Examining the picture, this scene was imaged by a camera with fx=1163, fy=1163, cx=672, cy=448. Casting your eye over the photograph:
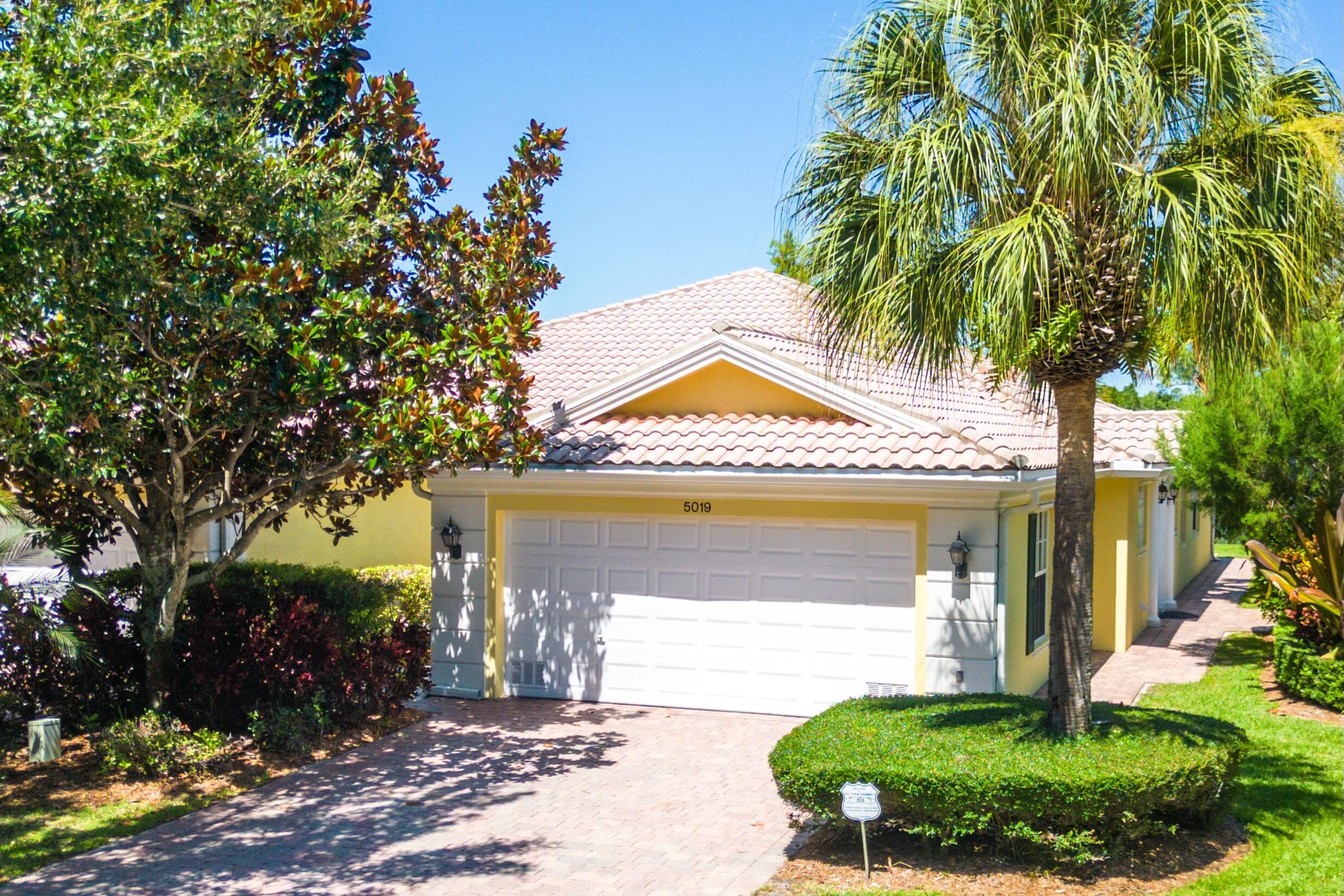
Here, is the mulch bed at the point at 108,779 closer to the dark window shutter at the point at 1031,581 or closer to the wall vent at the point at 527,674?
the wall vent at the point at 527,674

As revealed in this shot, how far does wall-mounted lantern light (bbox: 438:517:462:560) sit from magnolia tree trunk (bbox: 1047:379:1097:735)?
7.65 m

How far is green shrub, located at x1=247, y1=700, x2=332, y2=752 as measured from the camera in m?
11.2

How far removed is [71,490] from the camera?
38.2 ft

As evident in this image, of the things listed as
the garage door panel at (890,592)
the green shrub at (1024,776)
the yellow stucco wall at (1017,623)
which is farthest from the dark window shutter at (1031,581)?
the green shrub at (1024,776)

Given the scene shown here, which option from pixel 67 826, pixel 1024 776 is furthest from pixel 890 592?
pixel 67 826

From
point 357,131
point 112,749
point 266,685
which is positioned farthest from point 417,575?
point 357,131

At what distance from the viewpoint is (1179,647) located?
57.4 ft

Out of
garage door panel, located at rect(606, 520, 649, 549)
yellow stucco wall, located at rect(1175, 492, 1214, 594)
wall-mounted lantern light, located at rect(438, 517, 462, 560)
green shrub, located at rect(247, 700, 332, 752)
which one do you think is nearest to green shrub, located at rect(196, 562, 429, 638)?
wall-mounted lantern light, located at rect(438, 517, 462, 560)

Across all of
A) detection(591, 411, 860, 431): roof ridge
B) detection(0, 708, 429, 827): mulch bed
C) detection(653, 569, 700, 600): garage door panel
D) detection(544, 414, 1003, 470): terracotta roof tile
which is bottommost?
detection(0, 708, 429, 827): mulch bed

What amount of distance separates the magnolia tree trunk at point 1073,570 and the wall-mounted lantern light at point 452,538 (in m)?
7.65

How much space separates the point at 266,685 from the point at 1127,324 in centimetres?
866

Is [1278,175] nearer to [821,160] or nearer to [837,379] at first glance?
[821,160]

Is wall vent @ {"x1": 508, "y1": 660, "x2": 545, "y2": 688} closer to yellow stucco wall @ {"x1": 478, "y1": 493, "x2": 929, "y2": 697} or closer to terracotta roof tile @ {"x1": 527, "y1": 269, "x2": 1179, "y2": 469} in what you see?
yellow stucco wall @ {"x1": 478, "y1": 493, "x2": 929, "y2": 697}

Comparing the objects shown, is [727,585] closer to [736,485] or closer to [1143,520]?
[736,485]
